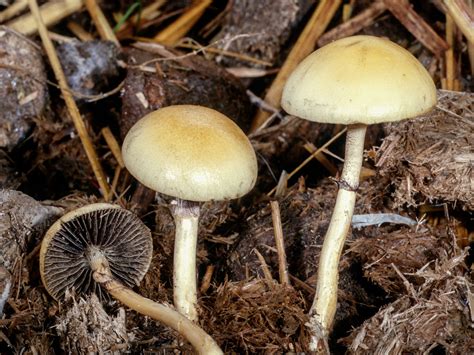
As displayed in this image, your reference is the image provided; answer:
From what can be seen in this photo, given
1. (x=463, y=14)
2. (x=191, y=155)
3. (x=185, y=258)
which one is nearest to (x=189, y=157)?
(x=191, y=155)

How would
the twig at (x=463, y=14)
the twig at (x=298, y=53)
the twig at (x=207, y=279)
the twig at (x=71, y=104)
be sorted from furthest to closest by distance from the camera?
the twig at (x=298, y=53) → the twig at (x=71, y=104) → the twig at (x=463, y=14) → the twig at (x=207, y=279)

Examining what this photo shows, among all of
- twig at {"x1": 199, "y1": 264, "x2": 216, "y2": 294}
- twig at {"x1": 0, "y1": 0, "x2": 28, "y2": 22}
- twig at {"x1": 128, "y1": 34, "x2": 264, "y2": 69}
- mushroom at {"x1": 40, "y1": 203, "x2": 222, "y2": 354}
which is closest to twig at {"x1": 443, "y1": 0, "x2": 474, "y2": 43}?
twig at {"x1": 128, "y1": 34, "x2": 264, "y2": 69}

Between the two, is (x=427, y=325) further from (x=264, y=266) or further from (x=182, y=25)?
(x=182, y=25)

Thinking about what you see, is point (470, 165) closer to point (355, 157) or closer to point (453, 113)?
point (453, 113)

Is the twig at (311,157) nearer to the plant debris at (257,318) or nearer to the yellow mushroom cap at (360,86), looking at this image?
the plant debris at (257,318)

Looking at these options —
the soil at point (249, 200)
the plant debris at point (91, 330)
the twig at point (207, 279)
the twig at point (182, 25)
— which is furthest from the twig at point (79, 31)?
the plant debris at point (91, 330)
